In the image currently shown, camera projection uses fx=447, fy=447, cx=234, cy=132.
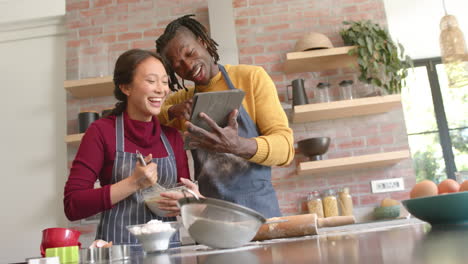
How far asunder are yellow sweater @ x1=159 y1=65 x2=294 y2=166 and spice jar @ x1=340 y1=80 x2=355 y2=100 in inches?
64.1

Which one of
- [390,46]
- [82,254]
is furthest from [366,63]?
[82,254]

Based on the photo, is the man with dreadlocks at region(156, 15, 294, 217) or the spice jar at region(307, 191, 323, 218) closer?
the man with dreadlocks at region(156, 15, 294, 217)

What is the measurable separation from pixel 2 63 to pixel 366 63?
2.97 meters

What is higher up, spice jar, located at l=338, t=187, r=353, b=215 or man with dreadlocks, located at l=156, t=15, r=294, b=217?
man with dreadlocks, located at l=156, t=15, r=294, b=217

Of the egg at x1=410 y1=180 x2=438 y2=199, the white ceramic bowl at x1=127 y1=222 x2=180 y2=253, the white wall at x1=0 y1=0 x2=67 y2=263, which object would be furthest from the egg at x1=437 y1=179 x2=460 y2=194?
the white wall at x1=0 y1=0 x2=67 y2=263

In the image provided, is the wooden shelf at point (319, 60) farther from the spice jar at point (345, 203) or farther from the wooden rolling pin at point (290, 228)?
the wooden rolling pin at point (290, 228)

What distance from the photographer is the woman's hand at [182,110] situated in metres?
1.73

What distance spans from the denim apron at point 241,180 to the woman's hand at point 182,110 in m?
0.17

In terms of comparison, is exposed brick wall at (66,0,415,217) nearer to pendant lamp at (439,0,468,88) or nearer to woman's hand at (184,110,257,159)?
pendant lamp at (439,0,468,88)

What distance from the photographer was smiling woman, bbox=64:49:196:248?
4.75ft

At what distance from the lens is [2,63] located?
3787 mm

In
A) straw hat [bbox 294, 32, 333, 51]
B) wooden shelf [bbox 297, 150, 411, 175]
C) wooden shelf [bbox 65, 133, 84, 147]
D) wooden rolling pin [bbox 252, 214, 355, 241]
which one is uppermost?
straw hat [bbox 294, 32, 333, 51]

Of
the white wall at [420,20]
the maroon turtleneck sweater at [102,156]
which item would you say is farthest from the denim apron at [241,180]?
the white wall at [420,20]

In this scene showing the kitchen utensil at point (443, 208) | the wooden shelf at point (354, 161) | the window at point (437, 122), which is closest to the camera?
the kitchen utensil at point (443, 208)
